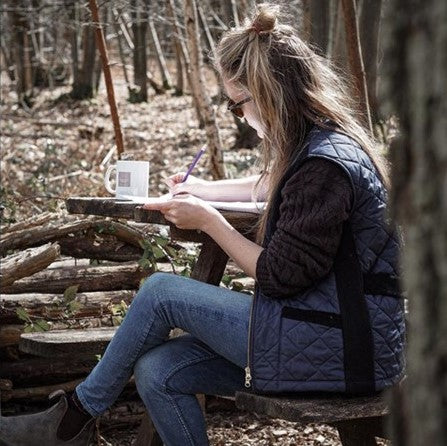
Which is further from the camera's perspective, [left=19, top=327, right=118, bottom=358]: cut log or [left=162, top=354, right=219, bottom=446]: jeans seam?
[left=19, top=327, right=118, bottom=358]: cut log

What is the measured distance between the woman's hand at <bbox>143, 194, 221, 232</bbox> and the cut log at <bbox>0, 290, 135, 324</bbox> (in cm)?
141

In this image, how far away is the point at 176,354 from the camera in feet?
10.4

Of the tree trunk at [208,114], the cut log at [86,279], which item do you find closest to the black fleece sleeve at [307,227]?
the cut log at [86,279]

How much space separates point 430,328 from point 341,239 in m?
1.70

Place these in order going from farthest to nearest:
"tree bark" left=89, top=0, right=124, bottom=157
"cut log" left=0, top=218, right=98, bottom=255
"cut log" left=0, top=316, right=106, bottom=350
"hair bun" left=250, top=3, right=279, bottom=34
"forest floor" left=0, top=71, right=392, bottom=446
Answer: "tree bark" left=89, top=0, right=124, bottom=157 → "cut log" left=0, top=218, right=98, bottom=255 → "forest floor" left=0, top=71, right=392, bottom=446 → "cut log" left=0, top=316, right=106, bottom=350 → "hair bun" left=250, top=3, right=279, bottom=34

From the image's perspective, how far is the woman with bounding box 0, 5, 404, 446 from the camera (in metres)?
2.86

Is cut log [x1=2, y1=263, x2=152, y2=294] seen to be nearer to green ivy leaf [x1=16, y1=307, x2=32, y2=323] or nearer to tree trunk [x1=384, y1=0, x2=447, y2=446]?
green ivy leaf [x1=16, y1=307, x2=32, y2=323]

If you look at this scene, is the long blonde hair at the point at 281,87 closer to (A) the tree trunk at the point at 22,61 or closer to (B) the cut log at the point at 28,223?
(B) the cut log at the point at 28,223

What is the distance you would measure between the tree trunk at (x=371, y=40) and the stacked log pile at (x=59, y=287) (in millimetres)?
6021

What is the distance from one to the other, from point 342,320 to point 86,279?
1.99 meters

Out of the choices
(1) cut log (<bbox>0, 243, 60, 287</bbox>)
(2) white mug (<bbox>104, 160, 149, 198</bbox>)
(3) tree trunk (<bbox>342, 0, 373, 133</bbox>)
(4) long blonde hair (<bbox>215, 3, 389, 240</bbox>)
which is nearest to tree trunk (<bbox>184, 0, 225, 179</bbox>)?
(3) tree trunk (<bbox>342, 0, 373, 133</bbox>)

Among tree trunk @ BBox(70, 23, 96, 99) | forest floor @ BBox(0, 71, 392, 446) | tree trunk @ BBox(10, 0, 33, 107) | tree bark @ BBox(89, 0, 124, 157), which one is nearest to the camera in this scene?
forest floor @ BBox(0, 71, 392, 446)

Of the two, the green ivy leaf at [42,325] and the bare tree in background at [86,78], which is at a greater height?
the green ivy leaf at [42,325]

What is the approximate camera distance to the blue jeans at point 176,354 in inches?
121
